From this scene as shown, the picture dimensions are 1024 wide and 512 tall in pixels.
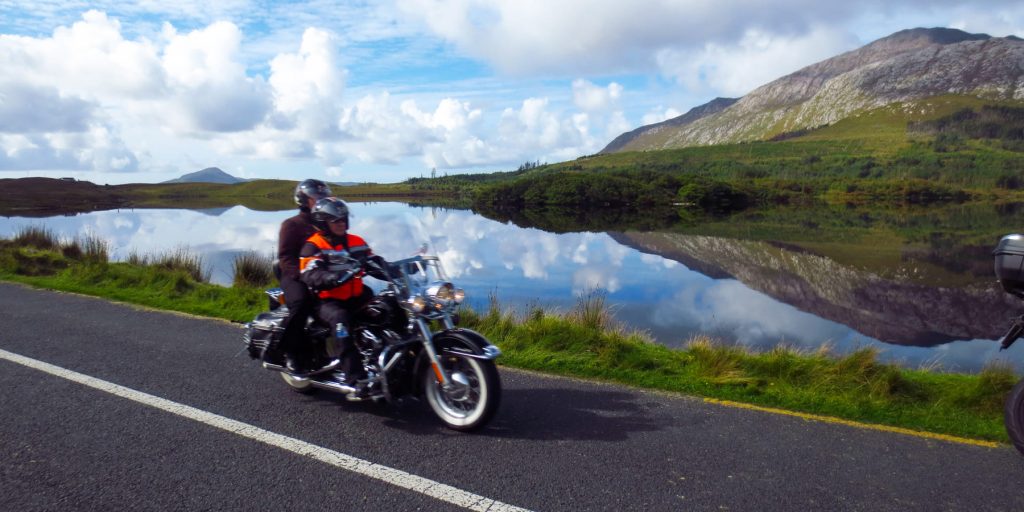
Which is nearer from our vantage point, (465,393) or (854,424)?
(465,393)

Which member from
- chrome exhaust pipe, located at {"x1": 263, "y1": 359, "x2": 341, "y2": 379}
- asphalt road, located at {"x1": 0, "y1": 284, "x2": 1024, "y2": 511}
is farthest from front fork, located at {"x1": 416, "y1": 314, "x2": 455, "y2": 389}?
chrome exhaust pipe, located at {"x1": 263, "y1": 359, "x2": 341, "y2": 379}

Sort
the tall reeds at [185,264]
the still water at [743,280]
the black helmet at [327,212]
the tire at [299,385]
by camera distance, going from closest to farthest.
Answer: the black helmet at [327,212] → the tire at [299,385] → the still water at [743,280] → the tall reeds at [185,264]

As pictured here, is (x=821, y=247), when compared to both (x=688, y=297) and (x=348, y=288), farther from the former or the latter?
(x=348, y=288)

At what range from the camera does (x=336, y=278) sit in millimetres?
5375

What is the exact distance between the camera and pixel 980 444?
495 cm

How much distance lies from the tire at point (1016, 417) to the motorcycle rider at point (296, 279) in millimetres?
5343

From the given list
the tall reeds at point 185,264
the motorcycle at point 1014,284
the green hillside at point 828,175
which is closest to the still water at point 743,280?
the tall reeds at point 185,264

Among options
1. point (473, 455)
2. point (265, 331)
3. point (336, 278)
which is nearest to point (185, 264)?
point (265, 331)

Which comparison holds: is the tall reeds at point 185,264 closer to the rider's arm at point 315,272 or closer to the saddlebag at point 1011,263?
the rider's arm at point 315,272

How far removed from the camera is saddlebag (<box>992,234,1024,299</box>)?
4.61 meters

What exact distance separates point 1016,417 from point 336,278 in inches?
197

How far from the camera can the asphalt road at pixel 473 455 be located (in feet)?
13.1

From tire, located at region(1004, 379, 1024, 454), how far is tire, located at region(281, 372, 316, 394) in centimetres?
539

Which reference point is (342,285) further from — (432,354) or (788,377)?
(788,377)
